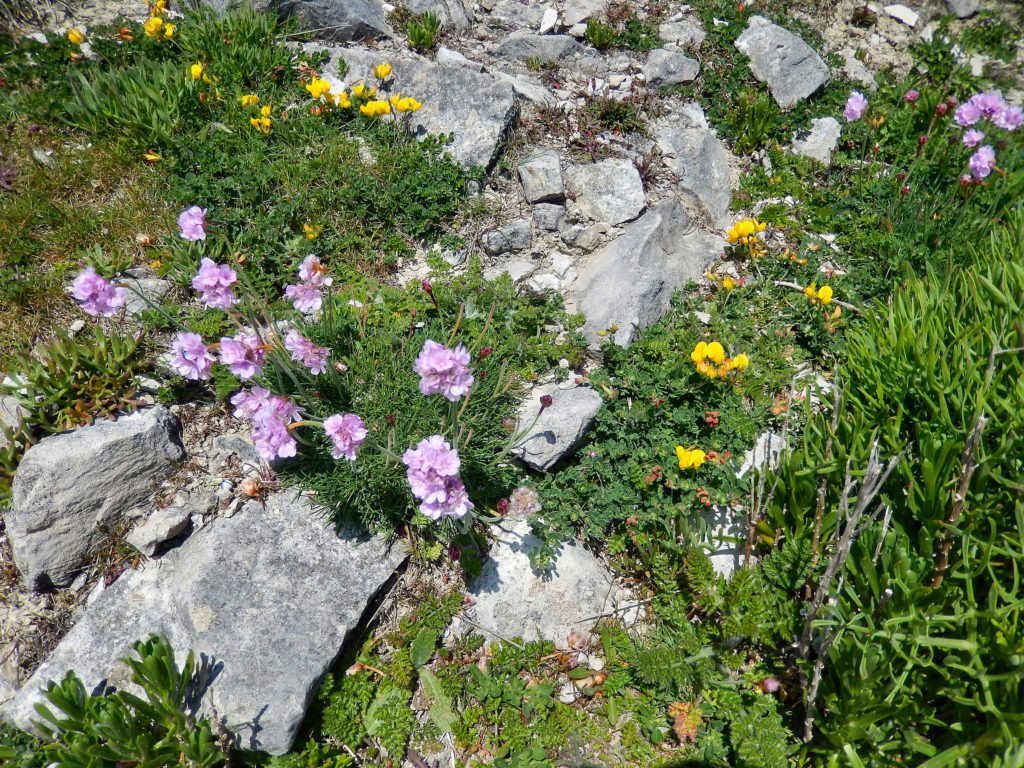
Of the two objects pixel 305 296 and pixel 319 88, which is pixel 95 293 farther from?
pixel 319 88

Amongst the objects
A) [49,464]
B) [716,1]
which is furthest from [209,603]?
[716,1]

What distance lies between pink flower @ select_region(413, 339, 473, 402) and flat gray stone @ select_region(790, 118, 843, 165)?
4.54 m

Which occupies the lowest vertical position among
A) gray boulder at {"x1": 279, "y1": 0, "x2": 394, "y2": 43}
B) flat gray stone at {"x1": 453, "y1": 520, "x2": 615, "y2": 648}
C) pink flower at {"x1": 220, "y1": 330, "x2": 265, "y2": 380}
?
flat gray stone at {"x1": 453, "y1": 520, "x2": 615, "y2": 648}

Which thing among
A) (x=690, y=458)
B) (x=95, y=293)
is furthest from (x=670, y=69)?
(x=95, y=293)

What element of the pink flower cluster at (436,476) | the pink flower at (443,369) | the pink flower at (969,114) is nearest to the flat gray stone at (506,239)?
the pink flower at (443,369)

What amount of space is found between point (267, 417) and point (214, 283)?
70 cm

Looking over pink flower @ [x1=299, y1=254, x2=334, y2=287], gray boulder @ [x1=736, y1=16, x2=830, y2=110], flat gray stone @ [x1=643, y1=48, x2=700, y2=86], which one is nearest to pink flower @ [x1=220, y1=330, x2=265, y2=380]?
pink flower @ [x1=299, y1=254, x2=334, y2=287]

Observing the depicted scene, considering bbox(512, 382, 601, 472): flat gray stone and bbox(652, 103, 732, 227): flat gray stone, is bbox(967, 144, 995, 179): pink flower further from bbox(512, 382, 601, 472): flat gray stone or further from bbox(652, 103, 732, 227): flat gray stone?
bbox(512, 382, 601, 472): flat gray stone

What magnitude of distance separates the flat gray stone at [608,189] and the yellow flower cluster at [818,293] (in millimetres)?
1430

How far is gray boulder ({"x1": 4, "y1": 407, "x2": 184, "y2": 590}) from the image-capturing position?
334 centimetres

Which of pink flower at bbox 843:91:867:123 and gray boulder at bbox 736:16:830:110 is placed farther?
gray boulder at bbox 736:16:830:110

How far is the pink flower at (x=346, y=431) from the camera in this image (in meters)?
2.88

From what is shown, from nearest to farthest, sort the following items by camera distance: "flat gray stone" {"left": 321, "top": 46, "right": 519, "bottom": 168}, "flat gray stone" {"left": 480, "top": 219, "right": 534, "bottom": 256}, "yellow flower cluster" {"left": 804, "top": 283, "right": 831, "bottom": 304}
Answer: "yellow flower cluster" {"left": 804, "top": 283, "right": 831, "bottom": 304}, "flat gray stone" {"left": 480, "top": 219, "right": 534, "bottom": 256}, "flat gray stone" {"left": 321, "top": 46, "right": 519, "bottom": 168}

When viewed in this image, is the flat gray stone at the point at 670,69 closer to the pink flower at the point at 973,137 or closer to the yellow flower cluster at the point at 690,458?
the pink flower at the point at 973,137
